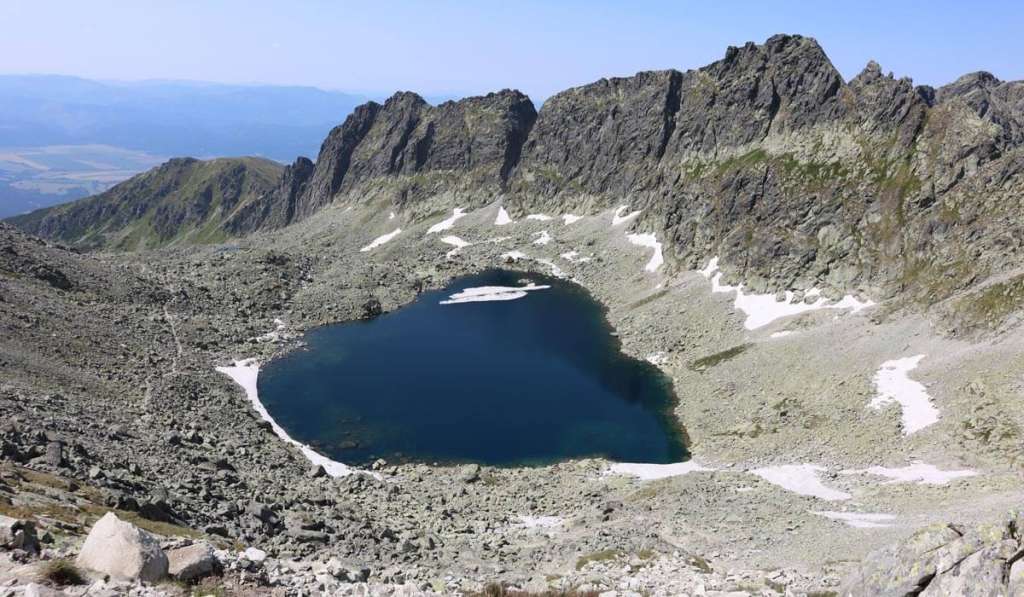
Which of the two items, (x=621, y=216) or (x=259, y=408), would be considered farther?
(x=621, y=216)

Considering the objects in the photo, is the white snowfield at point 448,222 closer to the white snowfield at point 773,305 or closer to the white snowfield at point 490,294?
the white snowfield at point 490,294

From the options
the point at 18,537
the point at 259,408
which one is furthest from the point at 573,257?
the point at 18,537

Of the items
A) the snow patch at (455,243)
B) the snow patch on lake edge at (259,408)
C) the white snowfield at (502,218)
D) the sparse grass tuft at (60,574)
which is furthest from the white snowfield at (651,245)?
the sparse grass tuft at (60,574)

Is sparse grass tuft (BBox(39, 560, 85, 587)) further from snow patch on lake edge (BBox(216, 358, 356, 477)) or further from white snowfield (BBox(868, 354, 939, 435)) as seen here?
white snowfield (BBox(868, 354, 939, 435))

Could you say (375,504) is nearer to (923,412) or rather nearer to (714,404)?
(714,404)

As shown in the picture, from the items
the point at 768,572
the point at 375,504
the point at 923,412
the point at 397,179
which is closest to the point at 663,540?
the point at 768,572

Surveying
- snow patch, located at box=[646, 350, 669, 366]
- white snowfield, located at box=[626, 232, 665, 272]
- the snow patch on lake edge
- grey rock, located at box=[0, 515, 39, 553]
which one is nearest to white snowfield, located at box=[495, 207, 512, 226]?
white snowfield, located at box=[626, 232, 665, 272]

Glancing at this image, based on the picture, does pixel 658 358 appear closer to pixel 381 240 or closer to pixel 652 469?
pixel 652 469
